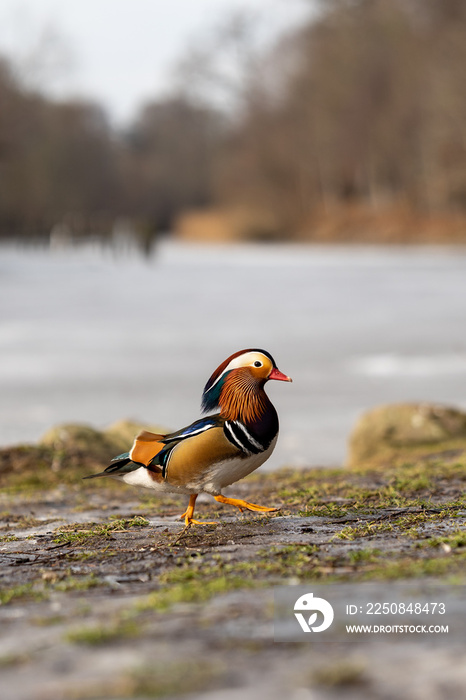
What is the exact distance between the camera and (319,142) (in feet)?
199

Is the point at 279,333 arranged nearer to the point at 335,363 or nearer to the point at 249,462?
the point at 335,363

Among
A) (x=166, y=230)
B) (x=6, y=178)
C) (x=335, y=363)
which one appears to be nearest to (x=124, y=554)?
(x=335, y=363)

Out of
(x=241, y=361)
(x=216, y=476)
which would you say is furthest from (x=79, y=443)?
(x=216, y=476)

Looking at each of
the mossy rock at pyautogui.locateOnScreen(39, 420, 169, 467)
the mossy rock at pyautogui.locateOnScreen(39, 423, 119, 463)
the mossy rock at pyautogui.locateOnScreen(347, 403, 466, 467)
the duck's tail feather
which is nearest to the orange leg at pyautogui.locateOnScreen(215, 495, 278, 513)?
the duck's tail feather

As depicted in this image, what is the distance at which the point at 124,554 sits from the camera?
4422mm

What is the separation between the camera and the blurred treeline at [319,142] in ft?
168

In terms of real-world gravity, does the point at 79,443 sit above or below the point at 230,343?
below

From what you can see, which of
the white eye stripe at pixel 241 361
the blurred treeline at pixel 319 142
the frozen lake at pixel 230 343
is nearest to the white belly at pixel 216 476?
the white eye stripe at pixel 241 361

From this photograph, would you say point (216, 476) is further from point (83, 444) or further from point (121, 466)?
point (83, 444)

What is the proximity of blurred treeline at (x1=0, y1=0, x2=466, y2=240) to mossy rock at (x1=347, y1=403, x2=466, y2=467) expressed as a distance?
108 ft

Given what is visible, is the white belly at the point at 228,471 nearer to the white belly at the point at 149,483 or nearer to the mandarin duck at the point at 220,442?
the mandarin duck at the point at 220,442

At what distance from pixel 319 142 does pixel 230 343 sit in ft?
150

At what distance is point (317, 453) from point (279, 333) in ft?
25.7

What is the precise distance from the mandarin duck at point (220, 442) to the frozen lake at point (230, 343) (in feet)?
18.7
